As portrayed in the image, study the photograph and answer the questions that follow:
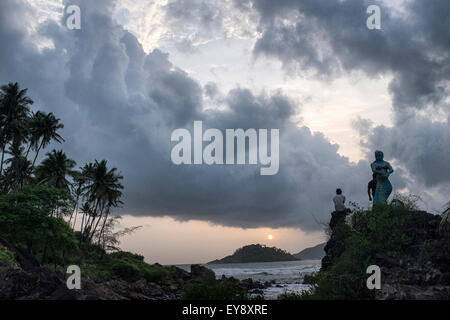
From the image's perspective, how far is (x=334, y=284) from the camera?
11742 millimetres

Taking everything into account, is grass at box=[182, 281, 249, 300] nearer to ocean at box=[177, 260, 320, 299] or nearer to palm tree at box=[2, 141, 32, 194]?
ocean at box=[177, 260, 320, 299]

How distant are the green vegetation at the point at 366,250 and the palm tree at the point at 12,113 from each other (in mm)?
41468

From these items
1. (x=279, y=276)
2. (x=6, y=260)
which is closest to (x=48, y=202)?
(x=6, y=260)

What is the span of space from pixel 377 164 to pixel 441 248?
532 cm

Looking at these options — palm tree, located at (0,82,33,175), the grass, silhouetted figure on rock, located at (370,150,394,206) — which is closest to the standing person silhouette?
silhouetted figure on rock, located at (370,150,394,206)

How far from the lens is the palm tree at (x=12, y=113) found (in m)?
44.2

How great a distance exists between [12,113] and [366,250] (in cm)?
4346

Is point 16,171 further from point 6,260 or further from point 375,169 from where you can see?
point 375,169

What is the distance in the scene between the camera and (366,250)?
40.7 feet

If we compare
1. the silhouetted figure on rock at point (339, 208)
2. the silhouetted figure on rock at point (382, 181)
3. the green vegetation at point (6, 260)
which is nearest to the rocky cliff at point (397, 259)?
the silhouetted figure on rock at point (382, 181)

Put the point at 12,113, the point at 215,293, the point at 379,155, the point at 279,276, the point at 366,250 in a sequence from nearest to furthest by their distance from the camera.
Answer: the point at 215,293
the point at 366,250
the point at 379,155
the point at 12,113
the point at 279,276

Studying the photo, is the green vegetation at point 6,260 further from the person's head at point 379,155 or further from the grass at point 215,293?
the person's head at point 379,155
